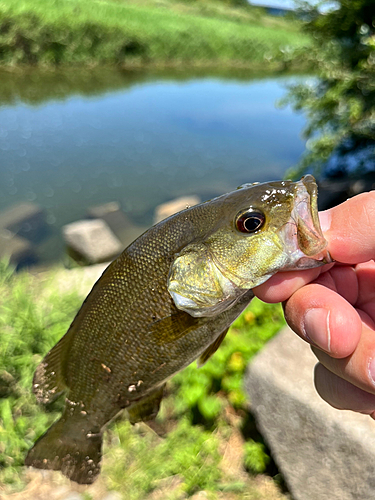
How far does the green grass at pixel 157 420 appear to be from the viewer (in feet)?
9.04

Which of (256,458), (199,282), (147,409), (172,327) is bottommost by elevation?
(256,458)

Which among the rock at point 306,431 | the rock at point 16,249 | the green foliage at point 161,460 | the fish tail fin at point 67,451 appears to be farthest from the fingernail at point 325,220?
the rock at point 16,249

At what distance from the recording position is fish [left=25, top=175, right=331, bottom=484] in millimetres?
1390

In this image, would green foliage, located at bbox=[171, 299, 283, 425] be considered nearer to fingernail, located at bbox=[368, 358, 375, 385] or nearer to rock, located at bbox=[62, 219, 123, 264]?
fingernail, located at bbox=[368, 358, 375, 385]

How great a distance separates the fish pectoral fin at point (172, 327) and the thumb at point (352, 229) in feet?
2.12

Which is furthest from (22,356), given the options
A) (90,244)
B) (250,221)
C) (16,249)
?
(16,249)

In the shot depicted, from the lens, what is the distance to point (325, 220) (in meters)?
1.48

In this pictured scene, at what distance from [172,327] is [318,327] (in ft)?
1.99

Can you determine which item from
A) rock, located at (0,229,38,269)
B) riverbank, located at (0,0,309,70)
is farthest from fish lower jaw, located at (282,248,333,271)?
riverbank, located at (0,0,309,70)

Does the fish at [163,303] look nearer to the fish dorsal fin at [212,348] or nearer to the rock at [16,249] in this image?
the fish dorsal fin at [212,348]

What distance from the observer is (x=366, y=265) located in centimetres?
179

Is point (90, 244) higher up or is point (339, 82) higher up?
point (339, 82)

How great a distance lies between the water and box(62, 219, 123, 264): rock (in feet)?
1.63

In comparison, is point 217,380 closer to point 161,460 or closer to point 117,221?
point 161,460
